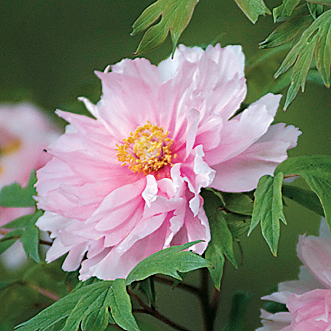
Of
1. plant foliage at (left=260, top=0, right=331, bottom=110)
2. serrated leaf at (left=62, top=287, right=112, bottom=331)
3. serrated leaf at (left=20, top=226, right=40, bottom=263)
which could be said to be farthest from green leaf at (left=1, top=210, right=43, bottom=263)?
plant foliage at (left=260, top=0, right=331, bottom=110)

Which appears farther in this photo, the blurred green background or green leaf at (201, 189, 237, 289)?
the blurred green background

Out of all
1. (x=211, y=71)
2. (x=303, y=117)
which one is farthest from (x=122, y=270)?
(x=303, y=117)

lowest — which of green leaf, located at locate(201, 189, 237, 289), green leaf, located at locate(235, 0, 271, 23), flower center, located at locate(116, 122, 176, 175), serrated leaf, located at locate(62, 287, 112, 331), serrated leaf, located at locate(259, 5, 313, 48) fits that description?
green leaf, located at locate(201, 189, 237, 289)

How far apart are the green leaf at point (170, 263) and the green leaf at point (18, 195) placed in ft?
0.67

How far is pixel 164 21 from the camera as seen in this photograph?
26 centimetres

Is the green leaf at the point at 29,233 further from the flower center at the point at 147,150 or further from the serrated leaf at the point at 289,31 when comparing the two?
the serrated leaf at the point at 289,31

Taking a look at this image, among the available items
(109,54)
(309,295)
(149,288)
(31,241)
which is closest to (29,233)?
(31,241)

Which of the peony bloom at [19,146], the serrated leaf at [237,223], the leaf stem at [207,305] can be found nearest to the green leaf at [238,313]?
the leaf stem at [207,305]

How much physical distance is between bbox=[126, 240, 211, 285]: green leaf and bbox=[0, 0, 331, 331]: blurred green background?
16.9 inches

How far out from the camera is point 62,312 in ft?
0.82

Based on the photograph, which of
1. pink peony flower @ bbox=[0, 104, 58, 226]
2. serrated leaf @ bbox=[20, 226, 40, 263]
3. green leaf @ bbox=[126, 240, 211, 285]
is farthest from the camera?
pink peony flower @ bbox=[0, 104, 58, 226]

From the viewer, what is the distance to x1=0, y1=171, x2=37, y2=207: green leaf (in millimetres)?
424

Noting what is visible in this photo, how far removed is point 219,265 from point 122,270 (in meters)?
0.06

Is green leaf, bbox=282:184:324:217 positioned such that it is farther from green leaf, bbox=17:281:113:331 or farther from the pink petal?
green leaf, bbox=17:281:113:331
